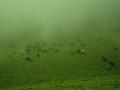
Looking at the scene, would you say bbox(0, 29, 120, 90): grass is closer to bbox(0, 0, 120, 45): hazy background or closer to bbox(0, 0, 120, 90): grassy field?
bbox(0, 0, 120, 90): grassy field

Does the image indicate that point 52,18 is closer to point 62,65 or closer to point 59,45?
point 59,45

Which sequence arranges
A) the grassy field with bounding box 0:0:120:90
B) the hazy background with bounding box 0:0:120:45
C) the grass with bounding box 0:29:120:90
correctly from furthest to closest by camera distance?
1. the hazy background with bounding box 0:0:120:45
2. the grassy field with bounding box 0:0:120:90
3. the grass with bounding box 0:29:120:90

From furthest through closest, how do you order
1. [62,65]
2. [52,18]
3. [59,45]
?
[52,18], [59,45], [62,65]

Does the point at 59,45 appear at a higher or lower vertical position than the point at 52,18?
lower

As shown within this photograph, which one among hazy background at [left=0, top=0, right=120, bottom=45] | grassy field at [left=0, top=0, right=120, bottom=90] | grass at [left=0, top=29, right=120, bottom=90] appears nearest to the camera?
grass at [left=0, top=29, right=120, bottom=90]

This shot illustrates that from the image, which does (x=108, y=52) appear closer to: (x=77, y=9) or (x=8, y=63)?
(x=8, y=63)

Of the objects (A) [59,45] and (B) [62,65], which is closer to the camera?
(B) [62,65]

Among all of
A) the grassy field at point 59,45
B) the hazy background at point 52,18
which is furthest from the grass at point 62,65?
the hazy background at point 52,18

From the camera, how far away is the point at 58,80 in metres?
46.5

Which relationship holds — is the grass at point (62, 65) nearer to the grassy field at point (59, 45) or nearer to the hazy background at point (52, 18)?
the grassy field at point (59, 45)

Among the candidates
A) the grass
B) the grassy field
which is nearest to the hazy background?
the grassy field

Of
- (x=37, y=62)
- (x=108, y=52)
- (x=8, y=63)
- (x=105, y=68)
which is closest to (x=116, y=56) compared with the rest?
(x=108, y=52)

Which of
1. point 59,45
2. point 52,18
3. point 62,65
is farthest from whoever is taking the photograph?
point 52,18

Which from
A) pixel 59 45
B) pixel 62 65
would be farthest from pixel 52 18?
pixel 62 65
